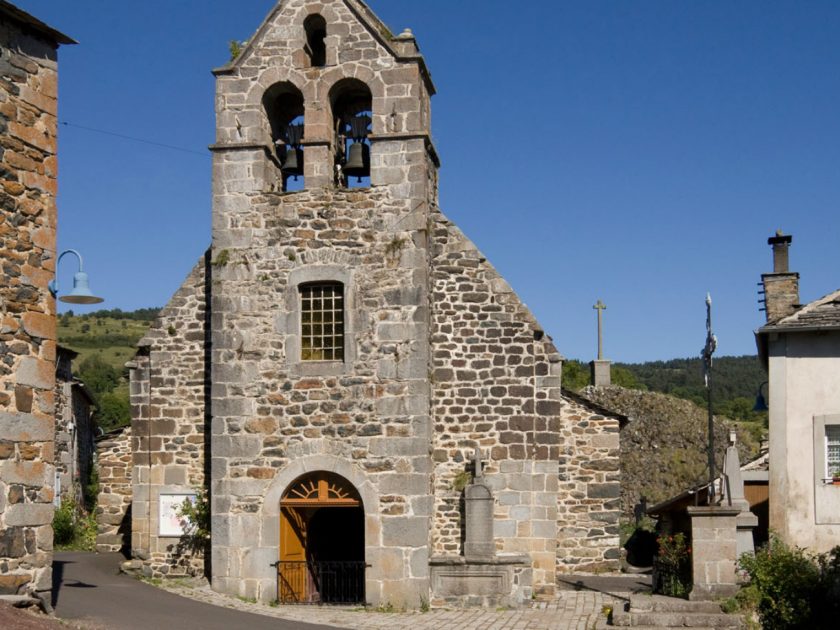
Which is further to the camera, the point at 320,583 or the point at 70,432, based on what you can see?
the point at 70,432

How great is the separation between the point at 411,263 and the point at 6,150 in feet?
28.2

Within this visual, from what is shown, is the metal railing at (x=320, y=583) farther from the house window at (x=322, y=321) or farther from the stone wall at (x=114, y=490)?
the stone wall at (x=114, y=490)

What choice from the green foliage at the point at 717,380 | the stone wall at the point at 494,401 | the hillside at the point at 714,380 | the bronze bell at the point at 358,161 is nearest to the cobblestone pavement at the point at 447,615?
the stone wall at the point at 494,401

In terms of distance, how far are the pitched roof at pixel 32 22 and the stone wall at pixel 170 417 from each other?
27.6 ft

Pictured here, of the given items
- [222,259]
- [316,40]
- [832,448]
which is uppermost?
[316,40]

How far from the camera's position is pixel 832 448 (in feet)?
62.6

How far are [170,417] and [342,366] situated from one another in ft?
11.4

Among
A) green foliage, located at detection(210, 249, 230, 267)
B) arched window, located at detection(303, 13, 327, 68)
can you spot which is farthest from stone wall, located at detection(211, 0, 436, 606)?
arched window, located at detection(303, 13, 327, 68)

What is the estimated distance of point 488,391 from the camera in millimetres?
19344

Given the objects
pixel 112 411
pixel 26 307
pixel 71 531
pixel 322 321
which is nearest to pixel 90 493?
pixel 71 531

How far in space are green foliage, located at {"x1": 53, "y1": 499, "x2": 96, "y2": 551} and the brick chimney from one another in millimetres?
15262

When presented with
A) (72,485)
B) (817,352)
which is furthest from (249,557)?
(72,485)

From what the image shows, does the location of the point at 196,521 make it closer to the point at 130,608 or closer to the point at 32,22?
the point at 130,608

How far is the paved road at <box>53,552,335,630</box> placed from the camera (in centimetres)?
1394
